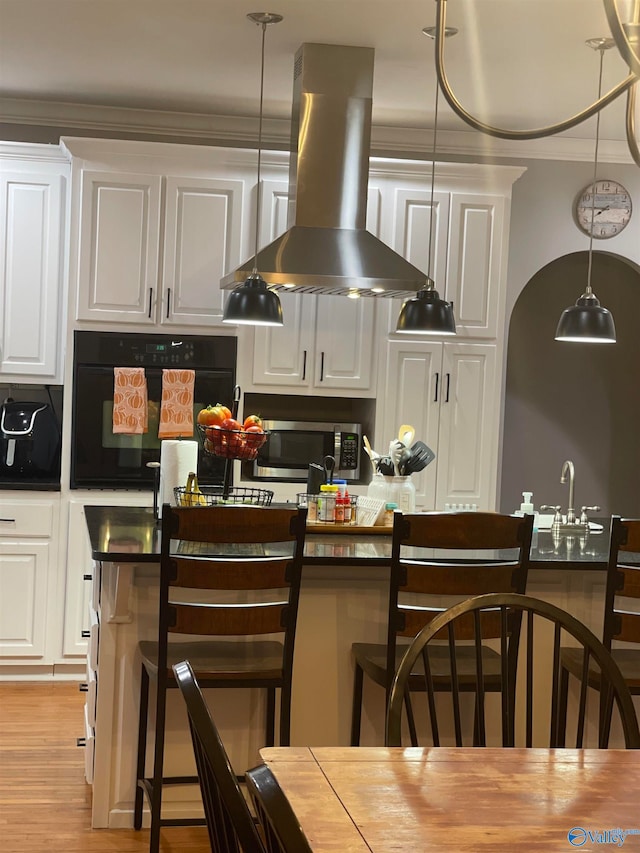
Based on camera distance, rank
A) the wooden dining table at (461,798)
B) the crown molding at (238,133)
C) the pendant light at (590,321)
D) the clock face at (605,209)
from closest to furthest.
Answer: the wooden dining table at (461,798)
the pendant light at (590,321)
the crown molding at (238,133)
the clock face at (605,209)

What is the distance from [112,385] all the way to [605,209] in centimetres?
279

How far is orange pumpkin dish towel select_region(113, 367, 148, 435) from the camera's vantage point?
4.80 metres

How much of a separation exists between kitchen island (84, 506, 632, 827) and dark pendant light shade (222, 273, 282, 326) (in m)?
0.96

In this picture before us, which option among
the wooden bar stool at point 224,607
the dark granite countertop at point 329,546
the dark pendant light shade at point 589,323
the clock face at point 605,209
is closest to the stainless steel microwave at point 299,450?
the dark granite countertop at point 329,546

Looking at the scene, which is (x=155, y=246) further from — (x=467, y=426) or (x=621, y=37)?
(x=621, y=37)

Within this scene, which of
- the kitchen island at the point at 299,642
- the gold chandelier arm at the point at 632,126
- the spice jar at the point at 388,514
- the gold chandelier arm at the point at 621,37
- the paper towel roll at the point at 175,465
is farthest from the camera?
the spice jar at the point at 388,514

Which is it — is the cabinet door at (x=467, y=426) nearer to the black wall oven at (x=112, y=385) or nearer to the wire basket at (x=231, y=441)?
the black wall oven at (x=112, y=385)

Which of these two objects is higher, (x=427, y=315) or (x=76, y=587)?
(x=427, y=315)

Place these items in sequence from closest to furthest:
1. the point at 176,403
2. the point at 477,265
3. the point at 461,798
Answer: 1. the point at 461,798
2. the point at 176,403
3. the point at 477,265

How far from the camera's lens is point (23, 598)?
15.6ft

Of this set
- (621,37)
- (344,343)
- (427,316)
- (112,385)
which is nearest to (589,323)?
(427,316)

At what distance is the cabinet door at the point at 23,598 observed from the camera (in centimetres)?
473

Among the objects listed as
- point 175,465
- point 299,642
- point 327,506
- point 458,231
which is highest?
point 458,231

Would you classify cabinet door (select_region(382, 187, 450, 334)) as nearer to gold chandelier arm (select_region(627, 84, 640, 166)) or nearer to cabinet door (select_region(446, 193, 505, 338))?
cabinet door (select_region(446, 193, 505, 338))
